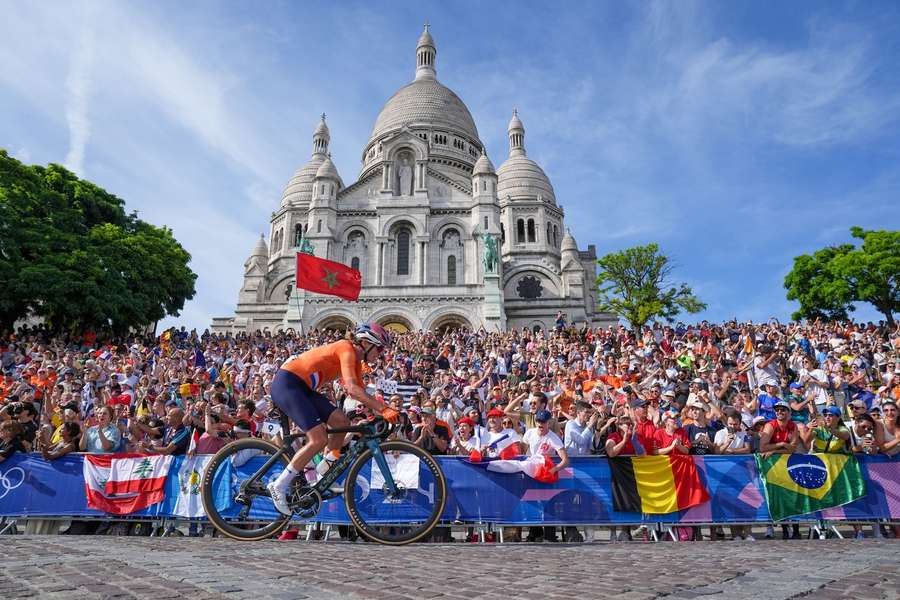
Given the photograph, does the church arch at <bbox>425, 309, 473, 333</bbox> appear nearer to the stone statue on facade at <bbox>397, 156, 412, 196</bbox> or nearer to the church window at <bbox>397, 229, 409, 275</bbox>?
the church window at <bbox>397, 229, 409, 275</bbox>

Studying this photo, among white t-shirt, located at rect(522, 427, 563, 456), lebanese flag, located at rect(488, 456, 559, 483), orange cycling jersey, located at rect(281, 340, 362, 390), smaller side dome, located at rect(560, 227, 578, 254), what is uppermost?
smaller side dome, located at rect(560, 227, 578, 254)

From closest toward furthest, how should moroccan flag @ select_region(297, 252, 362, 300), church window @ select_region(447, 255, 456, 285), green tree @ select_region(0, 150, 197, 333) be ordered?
1. green tree @ select_region(0, 150, 197, 333)
2. moroccan flag @ select_region(297, 252, 362, 300)
3. church window @ select_region(447, 255, 456, 285)

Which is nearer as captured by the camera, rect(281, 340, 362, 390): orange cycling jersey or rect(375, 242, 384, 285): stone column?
rect(281, 340, 362, 390): orange cycling jersey

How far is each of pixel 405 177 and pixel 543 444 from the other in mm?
40923

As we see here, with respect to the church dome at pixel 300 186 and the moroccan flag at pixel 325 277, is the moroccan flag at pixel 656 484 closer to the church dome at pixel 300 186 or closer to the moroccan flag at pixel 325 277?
the moroccan flag at pixel 325 277

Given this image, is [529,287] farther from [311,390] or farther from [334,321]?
[311,390]

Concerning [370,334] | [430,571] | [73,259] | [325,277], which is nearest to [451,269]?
[325,277]

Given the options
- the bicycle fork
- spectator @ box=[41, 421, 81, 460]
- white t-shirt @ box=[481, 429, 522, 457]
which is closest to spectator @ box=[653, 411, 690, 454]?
white t-shirt @ box=[481, 429, 522, 457]

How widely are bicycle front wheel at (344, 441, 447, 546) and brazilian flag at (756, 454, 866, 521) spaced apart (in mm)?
4761

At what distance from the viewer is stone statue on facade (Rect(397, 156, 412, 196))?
4591 centimetres

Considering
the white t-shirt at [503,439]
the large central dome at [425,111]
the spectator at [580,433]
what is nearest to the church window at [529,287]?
the large central dome at [425,111]

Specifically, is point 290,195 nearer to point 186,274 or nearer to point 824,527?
point 186,274

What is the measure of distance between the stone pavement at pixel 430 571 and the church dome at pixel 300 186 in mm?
51500

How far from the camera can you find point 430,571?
4164mm
